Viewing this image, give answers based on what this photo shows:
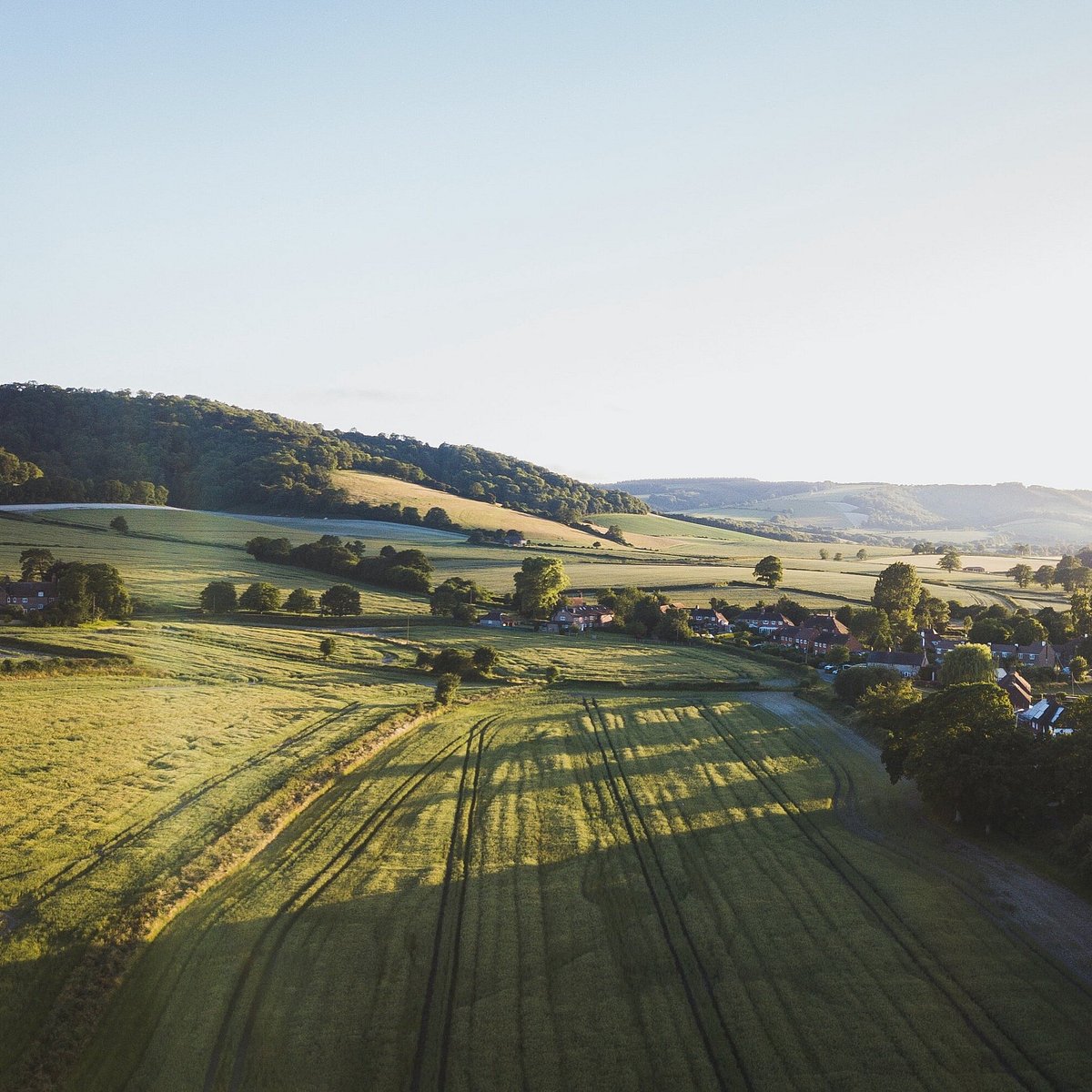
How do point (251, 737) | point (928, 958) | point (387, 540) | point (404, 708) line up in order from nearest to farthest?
point (928, 958), point (251, 737), point (404, 708), point (387, 540)

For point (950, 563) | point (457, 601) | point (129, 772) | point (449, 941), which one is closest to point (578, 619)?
point (457, 601)

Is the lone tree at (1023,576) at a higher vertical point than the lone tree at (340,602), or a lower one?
higher

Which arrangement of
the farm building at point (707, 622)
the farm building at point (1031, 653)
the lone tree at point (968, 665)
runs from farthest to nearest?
the farm building at point (707, 622) → the farm building at point (1031, 653) → the lone tree at point (968, 665)

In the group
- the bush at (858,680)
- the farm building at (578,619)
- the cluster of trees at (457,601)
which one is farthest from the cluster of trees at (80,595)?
the bush at (858,680)

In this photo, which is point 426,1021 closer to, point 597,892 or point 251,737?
point 597,892

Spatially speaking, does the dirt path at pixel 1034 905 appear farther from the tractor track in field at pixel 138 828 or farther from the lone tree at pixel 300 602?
the lone tree at pixel 300 602

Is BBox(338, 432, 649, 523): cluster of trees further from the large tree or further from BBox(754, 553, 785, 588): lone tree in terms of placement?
the large tree

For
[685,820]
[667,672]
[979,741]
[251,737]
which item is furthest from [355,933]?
[667,672]
